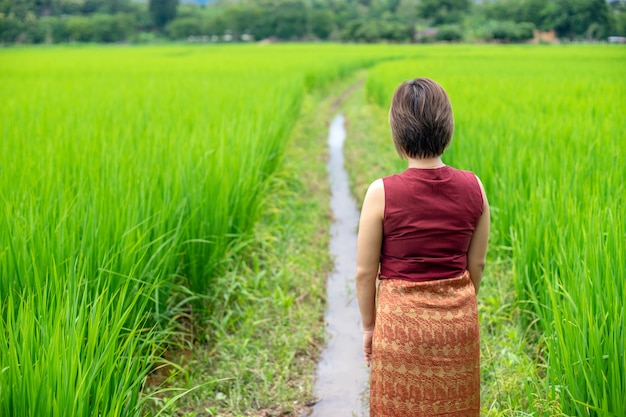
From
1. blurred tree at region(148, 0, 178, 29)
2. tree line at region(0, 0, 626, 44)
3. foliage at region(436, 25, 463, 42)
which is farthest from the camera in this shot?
blurred tree at region(148, 0, 178, 29)

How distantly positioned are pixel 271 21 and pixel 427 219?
200 ft

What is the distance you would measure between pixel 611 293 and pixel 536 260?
0.89 metres

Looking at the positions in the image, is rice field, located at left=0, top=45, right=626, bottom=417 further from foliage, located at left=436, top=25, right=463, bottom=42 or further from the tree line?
foliage, located at left=436, top=25, right=463, bottom=42

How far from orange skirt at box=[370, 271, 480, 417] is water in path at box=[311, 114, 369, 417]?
0.99m

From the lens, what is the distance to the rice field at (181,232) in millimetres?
1727

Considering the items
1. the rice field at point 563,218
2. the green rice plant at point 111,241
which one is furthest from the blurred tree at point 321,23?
the green rice plant at point 111,241

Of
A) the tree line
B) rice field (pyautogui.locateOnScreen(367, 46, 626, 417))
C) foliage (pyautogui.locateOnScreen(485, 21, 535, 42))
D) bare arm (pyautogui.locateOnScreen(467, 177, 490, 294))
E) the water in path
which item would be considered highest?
the tree line

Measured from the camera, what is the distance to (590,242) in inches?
90.0

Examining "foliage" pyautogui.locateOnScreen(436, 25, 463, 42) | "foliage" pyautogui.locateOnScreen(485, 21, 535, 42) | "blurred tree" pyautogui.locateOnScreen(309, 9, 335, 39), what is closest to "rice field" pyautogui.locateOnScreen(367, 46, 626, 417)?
"foliage" pyautogui.locateOnScreen(485, 21, 535, 42)

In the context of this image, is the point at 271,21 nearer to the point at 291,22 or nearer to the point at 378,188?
the point at 291,22

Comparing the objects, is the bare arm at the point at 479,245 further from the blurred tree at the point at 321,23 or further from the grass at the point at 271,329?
the blurred tree at the point at 321,23

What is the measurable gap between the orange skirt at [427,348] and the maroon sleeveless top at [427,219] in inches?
1.5

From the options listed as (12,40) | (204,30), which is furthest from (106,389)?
(204,30)

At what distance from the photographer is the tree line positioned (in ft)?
98.9
